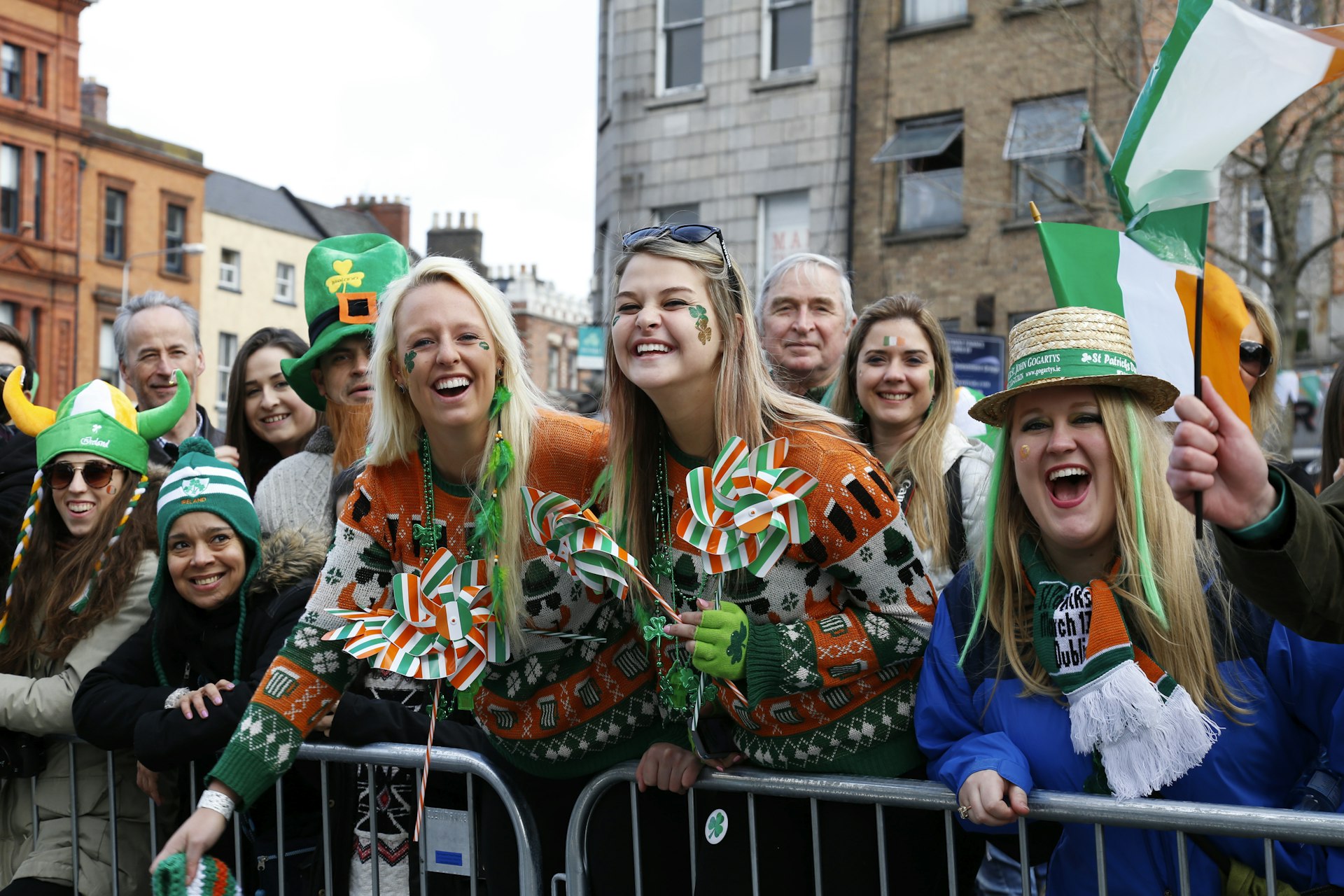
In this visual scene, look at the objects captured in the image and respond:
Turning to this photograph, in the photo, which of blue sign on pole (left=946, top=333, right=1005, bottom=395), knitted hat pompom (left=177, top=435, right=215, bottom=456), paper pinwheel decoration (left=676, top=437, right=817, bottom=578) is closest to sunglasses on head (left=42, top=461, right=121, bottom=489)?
knitted hat pompom (left=177, top=435, right=215, bottom=456)

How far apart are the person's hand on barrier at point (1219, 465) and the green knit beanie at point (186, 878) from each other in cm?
220

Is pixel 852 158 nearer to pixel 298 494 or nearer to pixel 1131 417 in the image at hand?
pixel 298 494

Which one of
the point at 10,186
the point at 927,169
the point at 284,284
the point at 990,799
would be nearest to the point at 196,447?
the point at 990,799

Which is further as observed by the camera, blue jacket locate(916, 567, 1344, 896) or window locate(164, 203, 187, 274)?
window locate(164, 203, 187, 274)

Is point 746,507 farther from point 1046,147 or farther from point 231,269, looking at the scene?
point 231,269

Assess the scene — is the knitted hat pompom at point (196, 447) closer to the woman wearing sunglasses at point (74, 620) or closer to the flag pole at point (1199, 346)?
the woman wearing sunglasses at point (74, 620)

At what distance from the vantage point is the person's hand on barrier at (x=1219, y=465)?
180 cm

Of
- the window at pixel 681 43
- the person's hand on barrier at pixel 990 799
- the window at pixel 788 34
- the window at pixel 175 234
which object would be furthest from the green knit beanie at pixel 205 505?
the window at pixel 175 234

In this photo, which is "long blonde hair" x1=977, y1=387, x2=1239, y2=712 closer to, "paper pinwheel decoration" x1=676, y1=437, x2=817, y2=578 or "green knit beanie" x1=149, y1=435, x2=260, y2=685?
"paper pinwheel decoration" x1=676, y1=437, x2=817, y2=578

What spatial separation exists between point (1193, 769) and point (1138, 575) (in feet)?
1.23

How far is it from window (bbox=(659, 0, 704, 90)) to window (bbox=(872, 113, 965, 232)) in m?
2.95

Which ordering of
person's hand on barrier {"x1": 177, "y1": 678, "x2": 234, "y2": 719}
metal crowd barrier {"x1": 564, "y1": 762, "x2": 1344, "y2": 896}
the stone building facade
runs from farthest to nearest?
the stone building facade, person's hand on barrier {"x1": 177, "y1": 678, "x2": 234, "y2": 719}, metal crowd barrier {"x1": 564, "y1": 762, "x2": 1344, "y2": 896}

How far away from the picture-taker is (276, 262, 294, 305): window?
123 ft

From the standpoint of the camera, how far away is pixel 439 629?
9.36 feet
